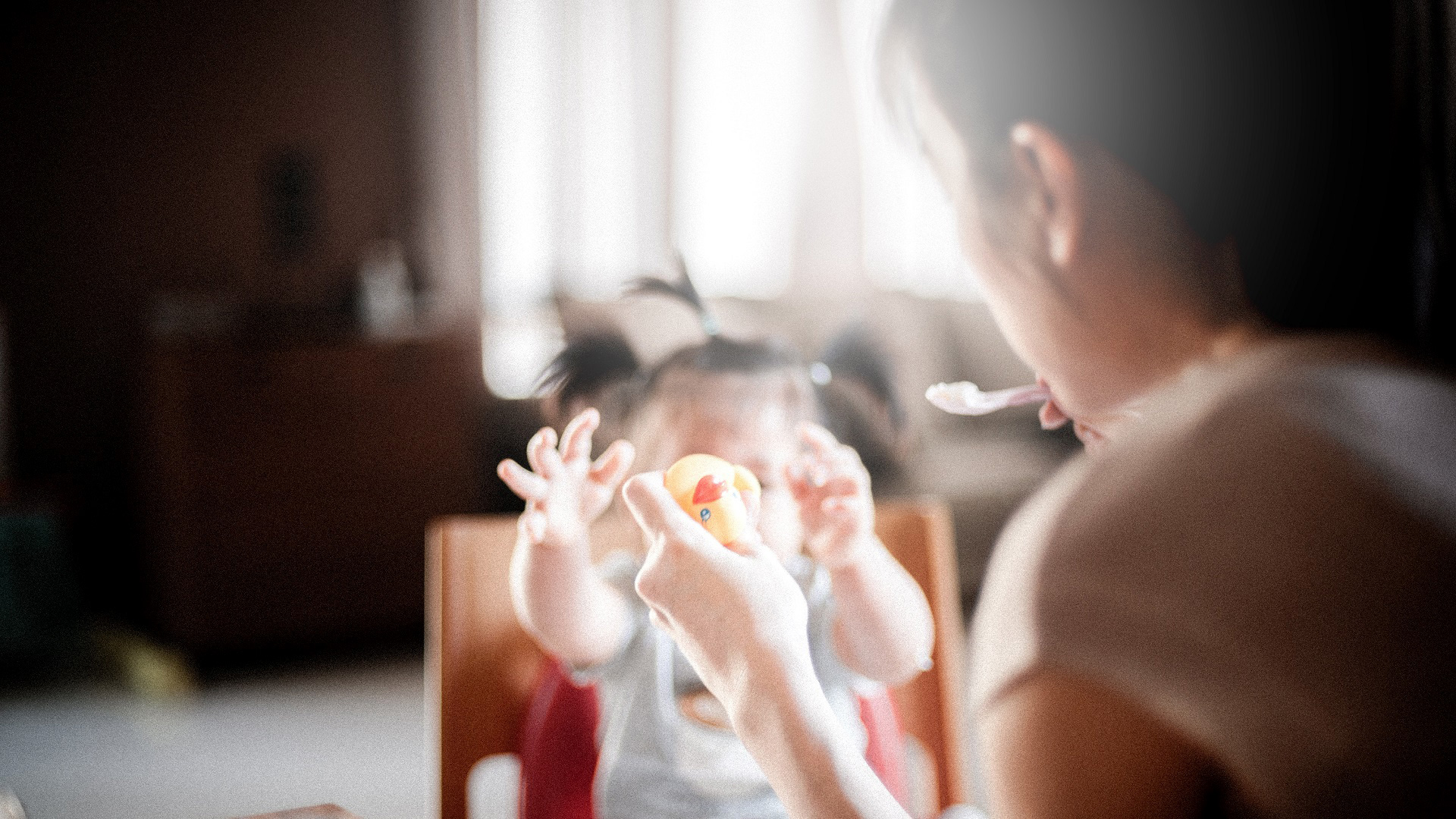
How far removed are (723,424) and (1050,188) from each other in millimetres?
348

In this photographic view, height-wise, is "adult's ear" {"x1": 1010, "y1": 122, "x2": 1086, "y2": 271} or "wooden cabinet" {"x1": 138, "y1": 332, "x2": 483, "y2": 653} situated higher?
"adult's ear" {"x1": 1010, "y1": 122, "x2": 1086, "y2": 271}

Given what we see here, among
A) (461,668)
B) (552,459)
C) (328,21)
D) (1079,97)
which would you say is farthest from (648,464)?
(328,21)

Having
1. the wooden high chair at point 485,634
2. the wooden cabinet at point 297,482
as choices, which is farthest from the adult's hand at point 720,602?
the wooden cabinet at point 297,482

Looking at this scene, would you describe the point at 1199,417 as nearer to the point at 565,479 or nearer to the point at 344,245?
the point at 565,479

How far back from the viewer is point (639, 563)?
66 cm

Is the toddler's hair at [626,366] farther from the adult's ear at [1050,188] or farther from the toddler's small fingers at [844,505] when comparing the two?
the adult's ear at [1050,188]

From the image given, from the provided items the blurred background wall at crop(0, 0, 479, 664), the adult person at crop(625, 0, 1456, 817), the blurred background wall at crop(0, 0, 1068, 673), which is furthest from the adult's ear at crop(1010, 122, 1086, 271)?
the blurred background wall at crop(0, 0, 479, 664)

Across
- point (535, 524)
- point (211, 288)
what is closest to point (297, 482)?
point (211, 288)

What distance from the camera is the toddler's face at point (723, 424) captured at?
0.63 meters

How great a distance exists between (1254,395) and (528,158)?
2857 mm

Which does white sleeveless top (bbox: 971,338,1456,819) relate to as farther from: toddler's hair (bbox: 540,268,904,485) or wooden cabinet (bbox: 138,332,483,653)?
wooden cabinet (bbox: 138,332,483,653)

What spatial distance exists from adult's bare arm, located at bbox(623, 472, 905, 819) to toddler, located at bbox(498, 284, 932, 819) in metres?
0.13

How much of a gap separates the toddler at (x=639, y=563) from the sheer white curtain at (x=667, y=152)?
85.4 inches

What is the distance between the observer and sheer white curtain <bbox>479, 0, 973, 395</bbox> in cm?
299
